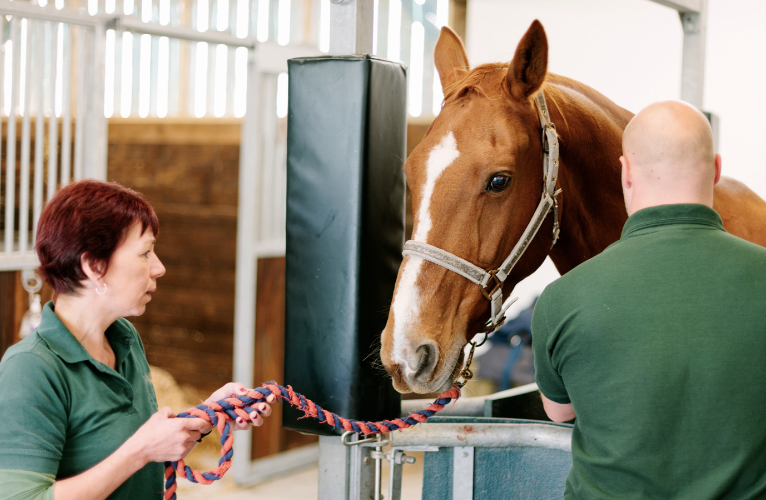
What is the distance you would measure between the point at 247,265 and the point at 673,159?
8.59ft

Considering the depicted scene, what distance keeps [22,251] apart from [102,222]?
1489mm

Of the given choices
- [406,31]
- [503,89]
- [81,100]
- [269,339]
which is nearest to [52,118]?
[81,100]

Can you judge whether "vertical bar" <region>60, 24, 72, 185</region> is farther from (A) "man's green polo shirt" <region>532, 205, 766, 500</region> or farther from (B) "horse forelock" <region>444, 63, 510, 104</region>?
(A) "man's green polo shirt" <region>532, 205, 766, 500</region>

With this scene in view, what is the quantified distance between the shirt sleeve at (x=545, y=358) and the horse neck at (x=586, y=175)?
0.53 meters

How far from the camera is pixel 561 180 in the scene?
1374 millimetres

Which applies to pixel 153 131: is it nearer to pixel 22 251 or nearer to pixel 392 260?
pixel 22 251

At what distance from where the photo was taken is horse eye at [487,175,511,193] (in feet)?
3.99

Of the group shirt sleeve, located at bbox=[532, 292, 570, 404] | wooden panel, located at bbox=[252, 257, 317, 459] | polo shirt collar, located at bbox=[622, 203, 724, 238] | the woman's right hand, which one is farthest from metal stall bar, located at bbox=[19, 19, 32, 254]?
polo shirt collar, located at bbox=[622, 203, 724, 238]

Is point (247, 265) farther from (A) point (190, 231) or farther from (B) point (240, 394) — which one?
(B) point (240, 394)

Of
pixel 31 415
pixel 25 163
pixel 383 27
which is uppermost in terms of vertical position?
pixel 383 27

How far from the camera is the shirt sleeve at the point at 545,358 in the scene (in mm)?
891

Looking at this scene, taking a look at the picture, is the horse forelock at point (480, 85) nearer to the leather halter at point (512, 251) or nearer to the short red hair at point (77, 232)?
the leather halter at point (512, 251)

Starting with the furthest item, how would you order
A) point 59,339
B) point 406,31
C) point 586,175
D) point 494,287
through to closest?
point 406,31 → point 586,175 → point 494,287 → point 59,339

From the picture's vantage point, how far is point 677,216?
2.83 ft
